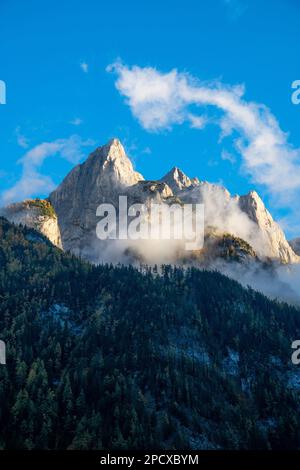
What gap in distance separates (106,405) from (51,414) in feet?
67.8

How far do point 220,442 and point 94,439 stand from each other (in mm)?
44285

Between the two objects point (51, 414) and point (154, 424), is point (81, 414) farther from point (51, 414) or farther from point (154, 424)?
point (154, 424)

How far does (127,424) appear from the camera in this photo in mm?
189125
